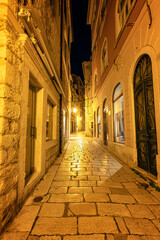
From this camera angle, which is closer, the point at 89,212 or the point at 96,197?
the point at 89,212

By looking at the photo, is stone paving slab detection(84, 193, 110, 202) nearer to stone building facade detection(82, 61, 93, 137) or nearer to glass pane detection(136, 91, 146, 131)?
glass pane detection(136, 91, 146, 131)

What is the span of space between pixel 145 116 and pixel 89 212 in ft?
9.78

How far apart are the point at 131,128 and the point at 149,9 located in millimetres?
3576

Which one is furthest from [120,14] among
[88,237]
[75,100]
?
[75,100]

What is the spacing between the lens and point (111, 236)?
1477 mm

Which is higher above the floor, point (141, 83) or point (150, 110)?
point (141, 83)

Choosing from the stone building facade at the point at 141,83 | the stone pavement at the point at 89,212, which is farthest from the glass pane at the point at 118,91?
the stone pavement at the point at 89,212

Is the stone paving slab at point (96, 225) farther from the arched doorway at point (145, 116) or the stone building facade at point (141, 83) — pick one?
the arched doorway at point (145, 116)

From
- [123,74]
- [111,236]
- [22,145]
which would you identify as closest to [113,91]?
[123,74]

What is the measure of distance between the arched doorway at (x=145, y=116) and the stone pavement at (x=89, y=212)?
75cm

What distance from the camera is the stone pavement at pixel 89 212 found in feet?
4.96

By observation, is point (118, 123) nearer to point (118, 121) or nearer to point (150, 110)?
point (118, 121)

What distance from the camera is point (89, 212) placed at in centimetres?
189

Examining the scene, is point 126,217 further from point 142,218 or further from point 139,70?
point 139,70
